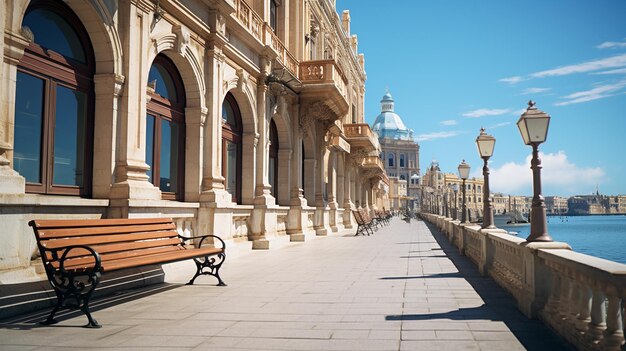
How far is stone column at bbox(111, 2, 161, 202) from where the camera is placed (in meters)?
8.90

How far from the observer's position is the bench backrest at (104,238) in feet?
19.5

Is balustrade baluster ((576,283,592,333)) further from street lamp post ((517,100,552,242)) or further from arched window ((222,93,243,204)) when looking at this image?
arched window ((222,93,243,204))

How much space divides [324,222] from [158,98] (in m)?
14.3

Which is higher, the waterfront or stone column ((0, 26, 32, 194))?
stone column ((0, 26, 32, 194))

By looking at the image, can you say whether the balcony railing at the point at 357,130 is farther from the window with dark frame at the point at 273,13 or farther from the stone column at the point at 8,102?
the stone column at the point at 8,102

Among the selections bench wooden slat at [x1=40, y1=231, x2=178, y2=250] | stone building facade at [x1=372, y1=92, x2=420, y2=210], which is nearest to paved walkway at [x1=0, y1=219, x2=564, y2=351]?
bench wooden slat at [x1=40, y1=231, x2=178, y2=250]

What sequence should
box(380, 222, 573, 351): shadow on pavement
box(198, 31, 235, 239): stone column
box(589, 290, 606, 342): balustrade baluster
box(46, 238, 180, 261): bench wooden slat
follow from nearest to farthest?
box(589, 290, 606, 342): balustrade baluster
box(380, 222, 573, 351): shadow on pavement
box(46, 238, 180, 261): bench wooden slat
box(198, 31, 235, 239): stone column

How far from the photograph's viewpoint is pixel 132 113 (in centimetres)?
916

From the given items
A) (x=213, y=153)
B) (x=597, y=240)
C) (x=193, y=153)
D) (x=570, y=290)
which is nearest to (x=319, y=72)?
(x=213, y=153)

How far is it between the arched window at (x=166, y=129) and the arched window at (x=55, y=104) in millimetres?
1950

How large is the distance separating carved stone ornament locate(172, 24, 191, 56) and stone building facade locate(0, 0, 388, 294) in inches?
0.9

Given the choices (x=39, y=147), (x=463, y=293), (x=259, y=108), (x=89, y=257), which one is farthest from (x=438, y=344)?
(x=259, y=108)

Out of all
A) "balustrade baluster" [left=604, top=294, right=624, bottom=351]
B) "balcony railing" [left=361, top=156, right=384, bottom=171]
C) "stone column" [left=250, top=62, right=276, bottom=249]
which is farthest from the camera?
"balcony railing" [left=361, top=156, right=384, bottom=171]

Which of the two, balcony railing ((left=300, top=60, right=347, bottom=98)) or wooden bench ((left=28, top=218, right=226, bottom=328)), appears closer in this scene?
wooden bench ((left=28, top=218, right=226, bottom=328))
